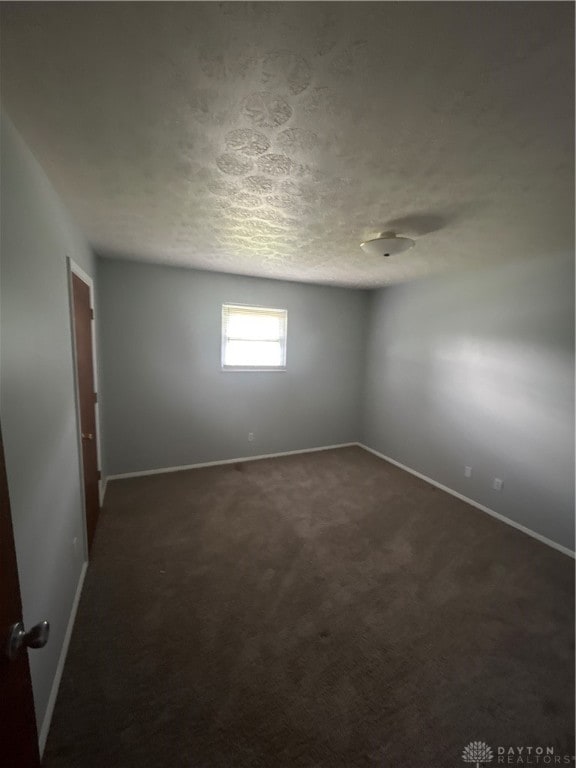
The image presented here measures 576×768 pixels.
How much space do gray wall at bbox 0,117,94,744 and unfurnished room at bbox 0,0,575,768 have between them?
0.07ft

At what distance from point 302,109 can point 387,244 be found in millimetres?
1202

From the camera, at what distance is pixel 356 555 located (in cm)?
237

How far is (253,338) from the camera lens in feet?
13.0

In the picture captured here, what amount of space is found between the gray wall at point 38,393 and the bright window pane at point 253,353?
6.97 ft

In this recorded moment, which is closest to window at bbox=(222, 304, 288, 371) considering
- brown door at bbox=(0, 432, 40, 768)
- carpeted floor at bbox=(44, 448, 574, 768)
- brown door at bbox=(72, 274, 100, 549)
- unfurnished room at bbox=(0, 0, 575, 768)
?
unfurnished room at bbox=(0, 0, 575, 768)

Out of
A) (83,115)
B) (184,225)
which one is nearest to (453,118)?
(83,115)

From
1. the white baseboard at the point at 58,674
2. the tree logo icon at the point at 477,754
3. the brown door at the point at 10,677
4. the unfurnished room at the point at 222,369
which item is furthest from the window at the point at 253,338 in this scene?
the tree logo icon at the point at 477,754

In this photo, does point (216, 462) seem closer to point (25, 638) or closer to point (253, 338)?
point (253, 338)

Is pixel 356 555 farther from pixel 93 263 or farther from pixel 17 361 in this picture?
pixel 93 263

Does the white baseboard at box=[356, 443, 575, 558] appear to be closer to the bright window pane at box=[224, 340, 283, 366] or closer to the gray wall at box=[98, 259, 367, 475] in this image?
the gray wall at box=[98, 259, 367, 475]

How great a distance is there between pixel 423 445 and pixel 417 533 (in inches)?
53.4

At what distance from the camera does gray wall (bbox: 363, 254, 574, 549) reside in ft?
8.29

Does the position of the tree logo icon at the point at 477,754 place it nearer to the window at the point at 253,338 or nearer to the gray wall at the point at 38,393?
the gray wall at the point at 38,393

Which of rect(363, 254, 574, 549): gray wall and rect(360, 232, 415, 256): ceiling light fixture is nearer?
rect(360, 232, 415, 256): ceiling light fixture
